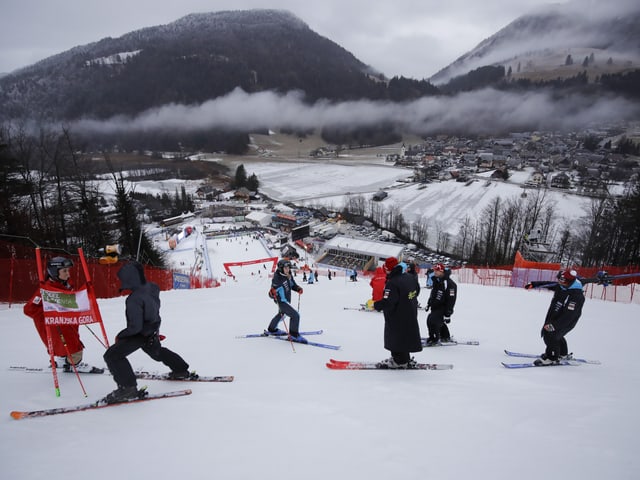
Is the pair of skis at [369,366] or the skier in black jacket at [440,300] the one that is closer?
the pair of skis at [369,366]

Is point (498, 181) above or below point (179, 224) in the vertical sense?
above

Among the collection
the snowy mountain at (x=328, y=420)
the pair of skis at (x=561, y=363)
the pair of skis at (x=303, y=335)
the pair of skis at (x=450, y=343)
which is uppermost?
the snowy mountain at (x=328, y=420)

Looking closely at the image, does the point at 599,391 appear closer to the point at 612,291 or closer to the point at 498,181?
the point at 612,291

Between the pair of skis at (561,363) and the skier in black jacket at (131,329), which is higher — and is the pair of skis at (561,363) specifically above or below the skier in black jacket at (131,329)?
below

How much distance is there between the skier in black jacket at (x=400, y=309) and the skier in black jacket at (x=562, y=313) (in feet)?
7.66

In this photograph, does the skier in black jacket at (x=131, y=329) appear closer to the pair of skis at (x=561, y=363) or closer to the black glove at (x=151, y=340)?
the black glove at (x=151, y=340)

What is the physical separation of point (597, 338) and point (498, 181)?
9755 cm

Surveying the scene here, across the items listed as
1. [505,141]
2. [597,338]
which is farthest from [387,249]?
[505,141]

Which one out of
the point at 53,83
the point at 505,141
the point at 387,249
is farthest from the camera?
the point at 53,83

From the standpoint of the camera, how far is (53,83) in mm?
193375

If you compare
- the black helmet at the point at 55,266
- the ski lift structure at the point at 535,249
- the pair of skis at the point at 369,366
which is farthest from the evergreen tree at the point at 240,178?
the pair of skis at the point at 369,366

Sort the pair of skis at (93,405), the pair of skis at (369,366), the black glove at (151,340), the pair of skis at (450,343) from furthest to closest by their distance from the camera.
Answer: the pair of skis at (450,343) → the pair of skis at (369,366) → the black glove at (151,340) → the pair of skis at (93,405)

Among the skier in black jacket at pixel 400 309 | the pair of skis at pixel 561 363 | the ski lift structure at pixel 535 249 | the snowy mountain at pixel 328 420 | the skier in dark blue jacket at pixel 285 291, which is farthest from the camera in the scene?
the ski lift structure at pixel 535 249

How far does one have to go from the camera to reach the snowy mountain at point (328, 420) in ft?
8.57
